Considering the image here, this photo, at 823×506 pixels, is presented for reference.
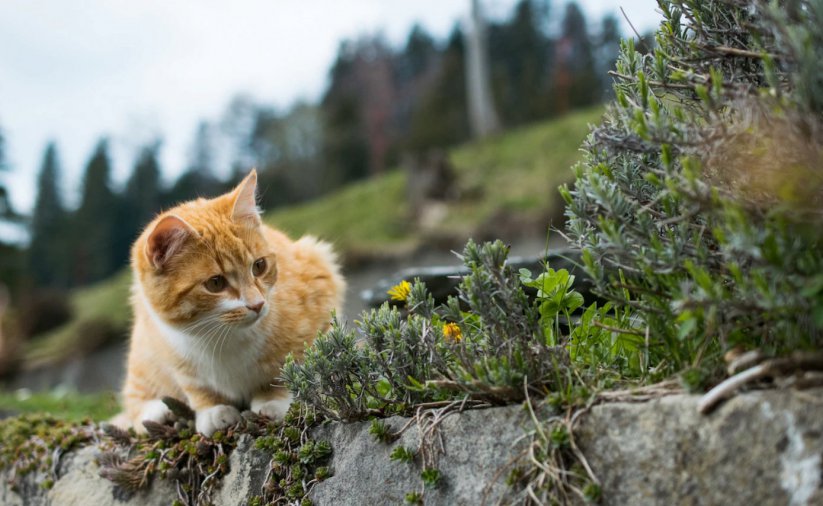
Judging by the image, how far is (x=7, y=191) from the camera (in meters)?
11.0

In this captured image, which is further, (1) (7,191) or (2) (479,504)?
(1) (7,191)

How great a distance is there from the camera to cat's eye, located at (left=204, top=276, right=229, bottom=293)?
9.01 ft

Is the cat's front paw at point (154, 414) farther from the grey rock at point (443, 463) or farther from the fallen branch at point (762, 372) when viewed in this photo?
the fallen branch at point (762, 372)

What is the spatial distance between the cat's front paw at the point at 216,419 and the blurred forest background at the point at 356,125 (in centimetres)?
2164

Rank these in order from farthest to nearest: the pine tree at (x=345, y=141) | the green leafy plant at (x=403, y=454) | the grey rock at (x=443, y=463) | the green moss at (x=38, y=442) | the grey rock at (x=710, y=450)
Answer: the pine tree at (x=345, y=141)
the green moss at (x=38, y=442)
the green leafy plant at (x=403, y=454)
the grey rock at (x=443, y=463)
the grey rock at (x=710, y=450)

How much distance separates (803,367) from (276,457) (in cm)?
163

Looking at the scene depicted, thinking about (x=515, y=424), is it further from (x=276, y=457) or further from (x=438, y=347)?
(x=276, y=457)

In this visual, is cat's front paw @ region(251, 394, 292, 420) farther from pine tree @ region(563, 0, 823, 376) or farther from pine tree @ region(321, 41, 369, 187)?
pine tree @ region(321, 41, 369, 187)

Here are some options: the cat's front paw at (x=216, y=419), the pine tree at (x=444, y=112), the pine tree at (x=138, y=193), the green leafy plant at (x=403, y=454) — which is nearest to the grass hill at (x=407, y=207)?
the pine tree at (x=444, y=112)

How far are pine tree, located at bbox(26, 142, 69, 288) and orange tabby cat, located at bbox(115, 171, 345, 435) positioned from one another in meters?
28.2

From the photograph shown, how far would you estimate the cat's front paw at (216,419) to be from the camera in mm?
2648

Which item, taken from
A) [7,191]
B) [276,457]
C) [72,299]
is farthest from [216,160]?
[276,457]

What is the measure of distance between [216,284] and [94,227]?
91.4ft

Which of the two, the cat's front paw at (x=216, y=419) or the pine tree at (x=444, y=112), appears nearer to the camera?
the cat's front paw at (x=216, y=419)
